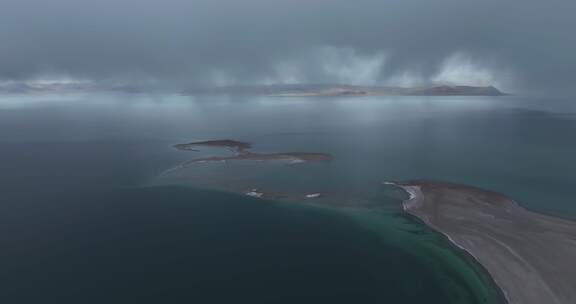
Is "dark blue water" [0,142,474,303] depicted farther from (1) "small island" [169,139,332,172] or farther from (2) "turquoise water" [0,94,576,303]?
(1) "small island" [169,139,332,172]

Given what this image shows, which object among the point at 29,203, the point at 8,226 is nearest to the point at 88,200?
the point at 29,203

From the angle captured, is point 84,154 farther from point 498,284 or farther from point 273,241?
point 498,284

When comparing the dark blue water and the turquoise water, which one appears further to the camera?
the turquoise water

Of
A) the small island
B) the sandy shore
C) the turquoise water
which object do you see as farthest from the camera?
the small island

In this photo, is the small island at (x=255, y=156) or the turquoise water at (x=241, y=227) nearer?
the turquoise water at (x=241, y=227)

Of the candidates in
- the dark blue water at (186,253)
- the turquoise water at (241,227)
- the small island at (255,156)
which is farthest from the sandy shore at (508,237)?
the small island at (255,156)

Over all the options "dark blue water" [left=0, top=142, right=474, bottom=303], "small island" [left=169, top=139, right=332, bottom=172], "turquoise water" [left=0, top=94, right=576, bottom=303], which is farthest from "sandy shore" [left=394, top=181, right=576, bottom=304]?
"small island" [left=169, top=139, right=332, bottom=172]

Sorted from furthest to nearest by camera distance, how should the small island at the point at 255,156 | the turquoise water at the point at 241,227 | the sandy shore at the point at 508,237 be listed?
the small island at the point at 255,156
the turquoise water at the point at 241,227
the sandy shore at the point at 508,237

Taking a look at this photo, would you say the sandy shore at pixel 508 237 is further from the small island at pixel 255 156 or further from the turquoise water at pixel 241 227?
the small island at pixel 255 156
